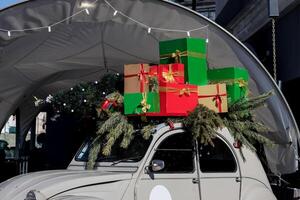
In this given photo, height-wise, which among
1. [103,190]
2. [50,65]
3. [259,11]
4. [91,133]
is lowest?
[103,190]

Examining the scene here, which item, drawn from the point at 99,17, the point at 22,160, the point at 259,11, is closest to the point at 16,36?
the point at 99,17

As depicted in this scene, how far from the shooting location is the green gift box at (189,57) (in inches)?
285

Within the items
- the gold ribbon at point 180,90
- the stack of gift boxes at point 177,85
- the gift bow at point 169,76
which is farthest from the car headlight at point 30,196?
the gift bow at point 169,76

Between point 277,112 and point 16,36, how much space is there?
4363 mm

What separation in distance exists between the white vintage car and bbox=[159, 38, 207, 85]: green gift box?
80 cm

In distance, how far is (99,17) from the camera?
8.66 m

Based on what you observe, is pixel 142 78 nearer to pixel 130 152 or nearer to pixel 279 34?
pixel 130 152

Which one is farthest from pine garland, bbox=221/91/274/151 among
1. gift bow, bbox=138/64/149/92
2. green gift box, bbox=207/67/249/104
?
gift bow, bbox=138/64/149/92

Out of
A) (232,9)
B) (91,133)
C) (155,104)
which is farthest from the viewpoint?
(232,9)

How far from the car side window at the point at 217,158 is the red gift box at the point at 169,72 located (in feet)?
2.94

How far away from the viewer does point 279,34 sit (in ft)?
44.5

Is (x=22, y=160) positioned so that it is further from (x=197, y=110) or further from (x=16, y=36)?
(x=197, y=110)

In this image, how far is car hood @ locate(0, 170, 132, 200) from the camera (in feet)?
18.6

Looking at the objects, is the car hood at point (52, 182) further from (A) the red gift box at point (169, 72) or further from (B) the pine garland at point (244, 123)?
(B) the pine garland at point (244, 123)
